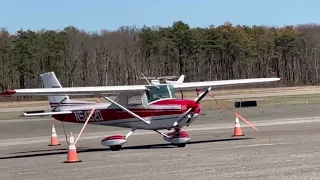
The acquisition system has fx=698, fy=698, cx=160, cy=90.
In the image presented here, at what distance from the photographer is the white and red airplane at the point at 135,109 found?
21500 millimetres

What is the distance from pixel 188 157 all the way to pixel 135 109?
6.05 m

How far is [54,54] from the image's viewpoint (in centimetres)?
11238

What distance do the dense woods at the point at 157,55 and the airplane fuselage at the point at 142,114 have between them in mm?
83735

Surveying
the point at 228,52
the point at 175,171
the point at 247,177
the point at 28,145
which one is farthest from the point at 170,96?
the point at 228,52

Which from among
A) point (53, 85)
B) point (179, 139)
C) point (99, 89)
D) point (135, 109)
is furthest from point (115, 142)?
point (53, 85)

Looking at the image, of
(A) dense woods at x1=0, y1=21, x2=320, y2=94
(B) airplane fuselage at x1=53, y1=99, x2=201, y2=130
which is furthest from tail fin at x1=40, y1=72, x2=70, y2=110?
(A) dense woods at x1=0, y1=21, x2=320, y2=94

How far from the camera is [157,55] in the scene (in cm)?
12012

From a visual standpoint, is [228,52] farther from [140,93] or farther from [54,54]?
[140,93]

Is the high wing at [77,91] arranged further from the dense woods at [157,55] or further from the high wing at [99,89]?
the dense woods at [157,55]

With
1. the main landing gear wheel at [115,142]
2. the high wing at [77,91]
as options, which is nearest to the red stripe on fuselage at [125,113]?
the high wing at [77,91]

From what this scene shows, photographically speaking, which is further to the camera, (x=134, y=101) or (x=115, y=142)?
(x=134, y=101)

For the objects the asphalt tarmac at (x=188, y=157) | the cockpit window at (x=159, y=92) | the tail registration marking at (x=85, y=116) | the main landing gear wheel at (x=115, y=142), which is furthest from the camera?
the tail registration marking at (x=85, y=116)

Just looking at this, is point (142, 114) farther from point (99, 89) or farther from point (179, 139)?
point (179, 139)

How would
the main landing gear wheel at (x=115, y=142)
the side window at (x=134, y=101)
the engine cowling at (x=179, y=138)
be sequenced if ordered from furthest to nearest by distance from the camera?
the side window at (x=134, y=101), the main landing gear wheel at (x=115, y=142), the engine cowling at (x=179, y=138)
